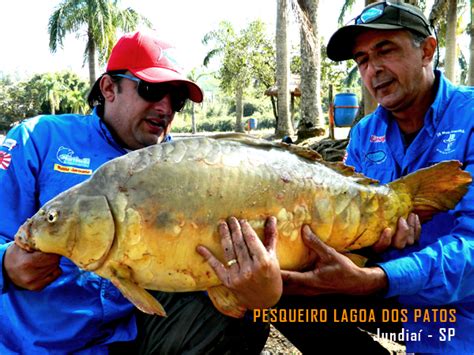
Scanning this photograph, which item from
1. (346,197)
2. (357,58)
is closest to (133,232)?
(346,197)

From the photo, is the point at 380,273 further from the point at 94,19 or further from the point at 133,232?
the point at 94,19

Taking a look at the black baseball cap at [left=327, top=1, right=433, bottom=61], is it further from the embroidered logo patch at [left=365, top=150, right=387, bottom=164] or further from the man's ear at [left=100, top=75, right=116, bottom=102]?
the man's ear at [left=100, top=75, right=116, bottom=102]

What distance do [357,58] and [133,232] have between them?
190 cm

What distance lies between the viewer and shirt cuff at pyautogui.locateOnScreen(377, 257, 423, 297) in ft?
6.86

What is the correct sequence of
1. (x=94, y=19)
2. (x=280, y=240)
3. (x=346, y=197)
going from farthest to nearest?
1. (x=94, y=19)
2. (x=346, y=197)
3. (x=280, y=240)

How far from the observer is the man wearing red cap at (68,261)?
7.42 ft

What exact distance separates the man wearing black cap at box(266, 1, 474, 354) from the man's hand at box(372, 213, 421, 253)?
0.01m

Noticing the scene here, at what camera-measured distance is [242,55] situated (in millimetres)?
35000

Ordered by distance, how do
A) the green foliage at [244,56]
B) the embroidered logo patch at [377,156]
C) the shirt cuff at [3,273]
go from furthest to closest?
the green foliage at [244,56]
the embroidered logo patch at [377,156]
the shirt cuff at [3,273]

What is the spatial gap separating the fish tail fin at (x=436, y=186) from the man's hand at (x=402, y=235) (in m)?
0.06

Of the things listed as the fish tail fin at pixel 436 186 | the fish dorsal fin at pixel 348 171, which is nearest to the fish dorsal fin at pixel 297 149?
the fish dorsal fin at pixel 348 171

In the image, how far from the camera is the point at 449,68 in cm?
1855

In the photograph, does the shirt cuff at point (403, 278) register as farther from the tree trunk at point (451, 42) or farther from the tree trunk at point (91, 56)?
the tree trunk at point (91, 56)

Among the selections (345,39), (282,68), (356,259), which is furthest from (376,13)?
(282,68)
